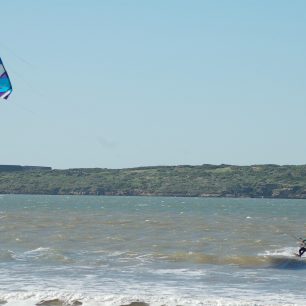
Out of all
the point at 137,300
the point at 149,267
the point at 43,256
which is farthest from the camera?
the point at 43,256

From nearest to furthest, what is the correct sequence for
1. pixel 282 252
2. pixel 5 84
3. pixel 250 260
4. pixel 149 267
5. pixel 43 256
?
pixel 5 84 → pixel 149 267 → pixel 250 260 → pixel 43 256 → pixel 282 252

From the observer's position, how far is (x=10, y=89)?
30422 millimetres

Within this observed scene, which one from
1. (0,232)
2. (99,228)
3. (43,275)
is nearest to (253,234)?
(99,228)

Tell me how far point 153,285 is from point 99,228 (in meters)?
30.2

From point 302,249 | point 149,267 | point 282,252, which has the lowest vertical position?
point 149,267

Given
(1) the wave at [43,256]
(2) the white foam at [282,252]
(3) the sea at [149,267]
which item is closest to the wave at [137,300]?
(3) the sea at [149,267]

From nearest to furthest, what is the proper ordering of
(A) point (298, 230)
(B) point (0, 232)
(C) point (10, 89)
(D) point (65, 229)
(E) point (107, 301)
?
(E) point (107, 301) < (C) point (10, 89) < (B) point (0, 232) < (D) point (65, 229) < (A) point (298, 230)

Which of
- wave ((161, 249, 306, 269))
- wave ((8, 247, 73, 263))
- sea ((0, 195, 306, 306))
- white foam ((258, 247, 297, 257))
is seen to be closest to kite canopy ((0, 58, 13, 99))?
sea ((0, 195, 306, 306))

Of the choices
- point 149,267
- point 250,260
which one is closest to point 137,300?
point 149,267

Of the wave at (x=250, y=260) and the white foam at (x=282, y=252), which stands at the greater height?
the white foam at (x=282, y=252)

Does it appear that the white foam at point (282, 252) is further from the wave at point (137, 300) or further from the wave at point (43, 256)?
the wave at point (137, 300)

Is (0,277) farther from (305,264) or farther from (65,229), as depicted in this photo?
(65,229)

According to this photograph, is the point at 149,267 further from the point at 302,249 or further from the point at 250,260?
the point at 302,249

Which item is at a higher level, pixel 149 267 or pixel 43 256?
pixel 43 256
